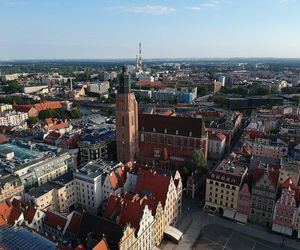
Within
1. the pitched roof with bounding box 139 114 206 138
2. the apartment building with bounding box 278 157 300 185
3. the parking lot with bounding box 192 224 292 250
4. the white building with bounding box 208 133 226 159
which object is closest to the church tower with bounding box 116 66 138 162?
the pitched roof with bounding box 139 114 206 138

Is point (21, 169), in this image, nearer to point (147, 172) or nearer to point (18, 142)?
point (18, 142)

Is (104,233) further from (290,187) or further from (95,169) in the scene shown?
(290,187)

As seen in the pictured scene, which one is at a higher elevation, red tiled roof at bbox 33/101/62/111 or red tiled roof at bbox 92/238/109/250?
red tiled roof at bbox 92/238/109/250

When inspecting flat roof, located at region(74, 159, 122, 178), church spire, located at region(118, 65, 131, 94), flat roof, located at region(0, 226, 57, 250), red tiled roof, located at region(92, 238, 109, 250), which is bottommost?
red tiled roof, located at region(92, 238, 109, 250)

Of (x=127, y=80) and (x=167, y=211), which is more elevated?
(x=127, y=80)

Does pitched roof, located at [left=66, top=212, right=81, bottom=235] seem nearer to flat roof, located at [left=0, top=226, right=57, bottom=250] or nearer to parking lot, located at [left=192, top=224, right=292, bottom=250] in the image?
flat roof, located at [left=0, top=226, right=57, bottom=250]

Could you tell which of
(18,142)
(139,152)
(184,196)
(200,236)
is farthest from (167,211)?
(18,142)

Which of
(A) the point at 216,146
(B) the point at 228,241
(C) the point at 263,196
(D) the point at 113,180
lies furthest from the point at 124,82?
(B) the point at 228,241
